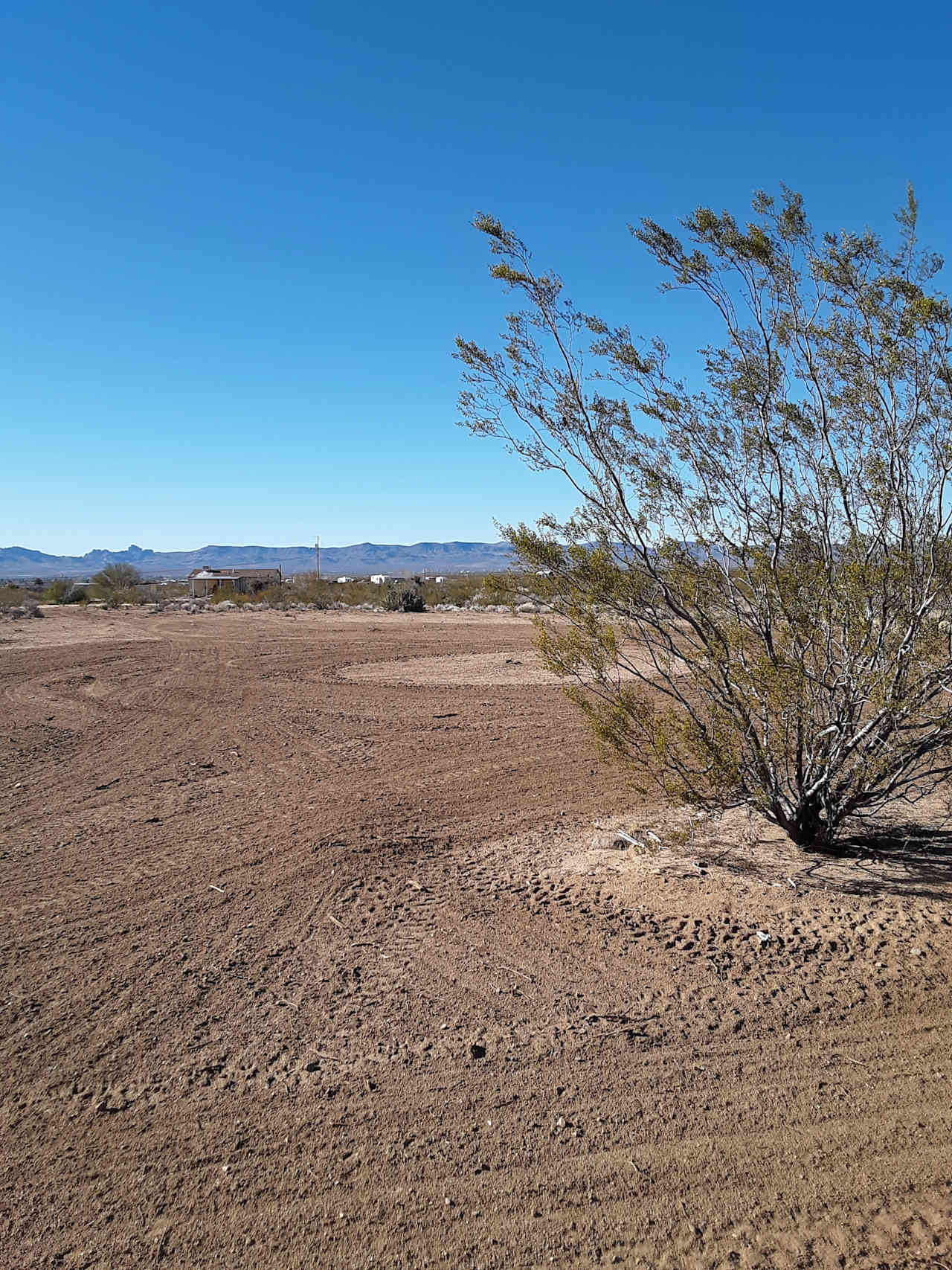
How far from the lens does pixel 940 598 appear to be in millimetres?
6340

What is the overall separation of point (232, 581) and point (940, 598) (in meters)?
62.4

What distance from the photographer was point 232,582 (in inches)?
2547

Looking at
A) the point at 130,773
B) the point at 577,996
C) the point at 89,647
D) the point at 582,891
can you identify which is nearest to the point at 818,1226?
the point at 577,996

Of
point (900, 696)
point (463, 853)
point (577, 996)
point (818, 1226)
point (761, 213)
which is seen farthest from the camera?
point (463, 853)

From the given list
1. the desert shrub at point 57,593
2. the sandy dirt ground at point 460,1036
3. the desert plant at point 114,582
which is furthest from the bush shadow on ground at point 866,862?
the desert shrub at point 57,593

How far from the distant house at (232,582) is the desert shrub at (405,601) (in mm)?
14807

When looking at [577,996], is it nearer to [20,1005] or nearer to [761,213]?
[20,1005]

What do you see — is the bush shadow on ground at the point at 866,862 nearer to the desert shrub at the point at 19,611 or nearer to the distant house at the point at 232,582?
the desert shrub at the point at 19,611

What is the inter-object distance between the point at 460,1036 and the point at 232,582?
62951 millimetres

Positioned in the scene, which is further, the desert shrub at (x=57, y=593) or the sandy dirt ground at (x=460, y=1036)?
the desert shrub at (x=57, y=593)

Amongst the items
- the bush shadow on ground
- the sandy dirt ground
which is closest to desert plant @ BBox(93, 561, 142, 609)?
the sandy dirt ground

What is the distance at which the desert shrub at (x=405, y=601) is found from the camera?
1858 inches

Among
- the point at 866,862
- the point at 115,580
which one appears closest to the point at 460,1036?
the point at 866,862

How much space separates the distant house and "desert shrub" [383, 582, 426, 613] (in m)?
14.8
